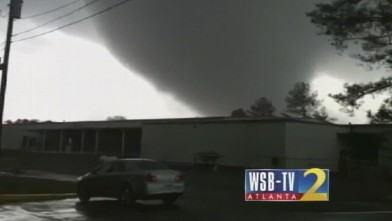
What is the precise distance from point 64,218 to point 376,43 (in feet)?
76.4

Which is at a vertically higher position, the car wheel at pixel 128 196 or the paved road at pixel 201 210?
the car wheel at pixel 128 196

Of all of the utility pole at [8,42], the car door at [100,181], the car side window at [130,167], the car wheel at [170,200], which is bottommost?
the car wheel at [170,200]

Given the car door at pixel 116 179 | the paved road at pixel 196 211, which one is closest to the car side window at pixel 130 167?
the car door at pixel 116 179

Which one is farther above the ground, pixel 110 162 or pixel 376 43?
pixel 376 43

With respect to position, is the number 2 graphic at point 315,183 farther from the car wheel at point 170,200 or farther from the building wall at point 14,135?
the building wall at point 14,135

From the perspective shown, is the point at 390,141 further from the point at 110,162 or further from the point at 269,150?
the point at 110,162

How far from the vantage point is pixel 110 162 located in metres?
21.2

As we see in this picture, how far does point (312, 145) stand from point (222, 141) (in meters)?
6.14

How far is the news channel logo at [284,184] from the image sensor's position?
10.2 metres

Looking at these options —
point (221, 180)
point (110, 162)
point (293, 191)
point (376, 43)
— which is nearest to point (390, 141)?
point (376, 43)

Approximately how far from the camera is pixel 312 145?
43.0 metres

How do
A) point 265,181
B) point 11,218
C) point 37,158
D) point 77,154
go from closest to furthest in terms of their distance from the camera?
point 265,181 < point 11,218 < point 77,154 < point 37,158

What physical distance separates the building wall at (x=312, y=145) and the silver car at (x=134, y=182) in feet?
70.2

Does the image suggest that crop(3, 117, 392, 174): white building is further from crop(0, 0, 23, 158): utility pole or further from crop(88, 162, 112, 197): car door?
crop(88, 162, 112, 197): car door
